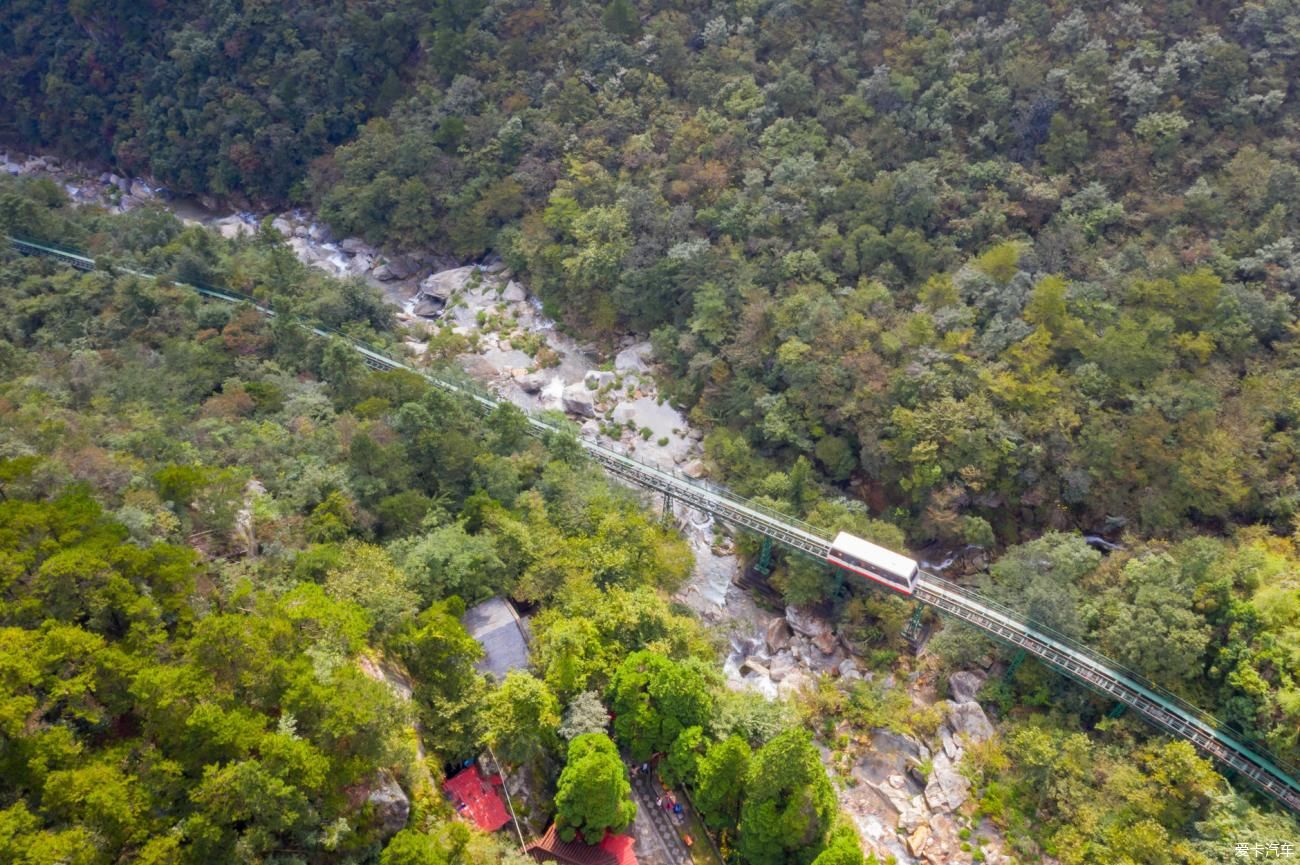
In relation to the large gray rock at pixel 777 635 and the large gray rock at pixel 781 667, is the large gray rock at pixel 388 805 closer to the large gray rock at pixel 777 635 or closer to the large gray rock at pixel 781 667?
the large gray rock at pixel 781 667

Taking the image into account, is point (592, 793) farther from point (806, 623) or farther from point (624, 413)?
point (624, 413)

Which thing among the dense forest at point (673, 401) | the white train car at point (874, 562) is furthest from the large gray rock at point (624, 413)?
the white train car at point (874, 562)

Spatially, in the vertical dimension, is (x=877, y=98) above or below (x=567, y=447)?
above

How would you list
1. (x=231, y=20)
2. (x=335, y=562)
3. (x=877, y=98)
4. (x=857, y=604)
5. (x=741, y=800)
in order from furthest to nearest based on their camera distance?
1. (x=231, y=20)
2. (x=877, y=98)
3. (x=857, y=604)
4. (x=335, y=562)
5. (x=741, y=800)

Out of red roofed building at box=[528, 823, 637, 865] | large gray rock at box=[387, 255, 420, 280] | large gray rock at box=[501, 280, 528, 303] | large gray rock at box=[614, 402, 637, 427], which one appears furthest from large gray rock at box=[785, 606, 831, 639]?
large gray rock at box=[387, 255, 420, 280]

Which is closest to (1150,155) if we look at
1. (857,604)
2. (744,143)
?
(744,143)

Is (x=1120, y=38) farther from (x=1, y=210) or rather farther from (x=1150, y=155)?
(x=1, y=210)

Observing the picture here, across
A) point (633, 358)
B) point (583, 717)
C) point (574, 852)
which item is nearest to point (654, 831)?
point (574, 852)
